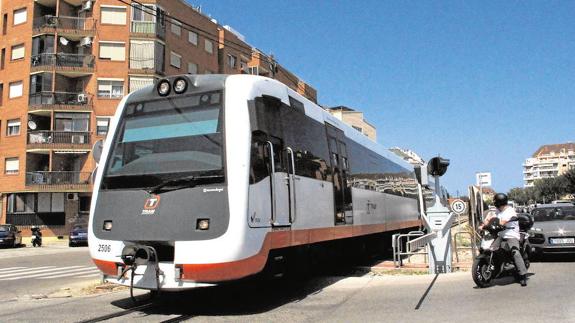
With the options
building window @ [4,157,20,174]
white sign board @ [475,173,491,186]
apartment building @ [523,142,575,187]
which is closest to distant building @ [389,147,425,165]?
white sign board @ [475,173,491,186]

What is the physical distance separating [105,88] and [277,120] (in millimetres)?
35099

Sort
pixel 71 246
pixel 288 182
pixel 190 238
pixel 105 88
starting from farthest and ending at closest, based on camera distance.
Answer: pixel 105 88
pixel 71 246
pixel 288 182
pixel 190 238

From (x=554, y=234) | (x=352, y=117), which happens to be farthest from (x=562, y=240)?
(x=352, y=117)

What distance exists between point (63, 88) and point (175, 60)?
8.80m

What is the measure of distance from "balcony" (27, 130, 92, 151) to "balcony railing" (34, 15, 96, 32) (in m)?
7.95

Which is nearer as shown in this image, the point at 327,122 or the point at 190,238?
the point at 190,238

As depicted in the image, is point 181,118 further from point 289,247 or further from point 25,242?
point 25,242

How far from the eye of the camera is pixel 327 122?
11070mm

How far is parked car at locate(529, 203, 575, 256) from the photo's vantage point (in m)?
12.8

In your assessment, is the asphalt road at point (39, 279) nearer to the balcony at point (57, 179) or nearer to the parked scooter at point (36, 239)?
the parked scooter at point (36, 239)

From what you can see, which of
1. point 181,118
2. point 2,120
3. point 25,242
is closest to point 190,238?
point 181,118

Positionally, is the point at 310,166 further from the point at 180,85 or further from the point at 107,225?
the point at 107,225

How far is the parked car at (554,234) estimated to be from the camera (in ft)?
42.1

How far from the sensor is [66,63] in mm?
40562
